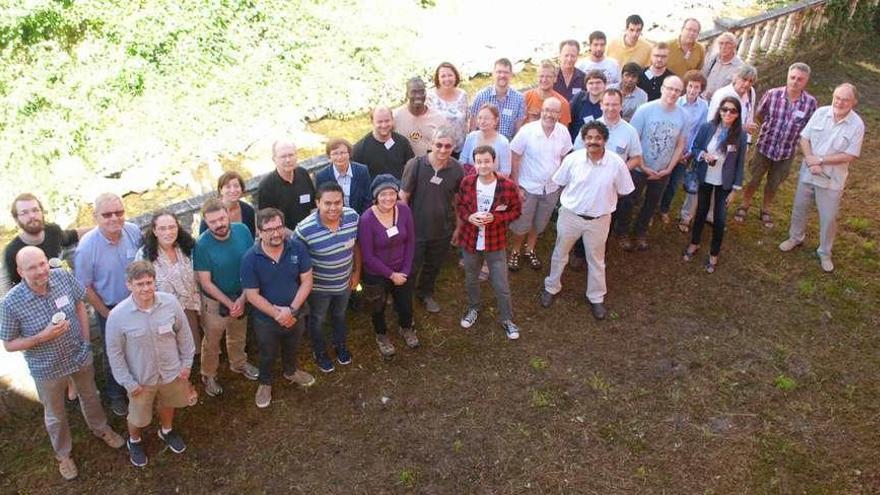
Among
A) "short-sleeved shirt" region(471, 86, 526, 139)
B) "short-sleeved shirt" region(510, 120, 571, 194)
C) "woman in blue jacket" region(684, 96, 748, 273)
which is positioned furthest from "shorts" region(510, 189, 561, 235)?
"woman in blue jacket" region(684, 96, 748, 273)

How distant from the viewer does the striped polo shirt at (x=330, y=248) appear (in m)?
5.21

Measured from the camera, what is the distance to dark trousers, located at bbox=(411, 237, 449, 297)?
621 centimetres

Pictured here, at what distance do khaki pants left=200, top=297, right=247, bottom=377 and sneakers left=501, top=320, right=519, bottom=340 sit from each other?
246 centimetres

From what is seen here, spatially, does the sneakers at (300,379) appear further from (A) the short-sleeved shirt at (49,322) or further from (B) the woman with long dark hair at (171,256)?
(A) the short-sleeved shirt at (49,322)

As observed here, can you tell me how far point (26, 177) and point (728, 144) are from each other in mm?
8482

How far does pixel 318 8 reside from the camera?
12852mm

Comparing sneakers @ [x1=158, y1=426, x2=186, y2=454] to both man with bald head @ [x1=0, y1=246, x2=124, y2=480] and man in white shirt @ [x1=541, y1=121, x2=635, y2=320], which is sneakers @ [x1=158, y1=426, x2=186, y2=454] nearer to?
man with bald head @ [x1=0, y1=246, x2=124, y2=480]

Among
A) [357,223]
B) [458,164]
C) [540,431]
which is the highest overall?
[458,164]

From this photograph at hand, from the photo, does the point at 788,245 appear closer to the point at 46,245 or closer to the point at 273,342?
the point at 273,342

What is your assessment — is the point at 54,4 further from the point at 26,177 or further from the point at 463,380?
the point at 463,380

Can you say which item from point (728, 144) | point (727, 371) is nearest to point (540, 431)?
point (727, 371)

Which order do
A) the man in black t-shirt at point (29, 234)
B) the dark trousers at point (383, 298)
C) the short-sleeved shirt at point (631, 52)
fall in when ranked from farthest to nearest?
the short-sleeved shirt at point (631, 52), the dark trousers at point (383, 298), the man in black t-shirt at point (29, 234)

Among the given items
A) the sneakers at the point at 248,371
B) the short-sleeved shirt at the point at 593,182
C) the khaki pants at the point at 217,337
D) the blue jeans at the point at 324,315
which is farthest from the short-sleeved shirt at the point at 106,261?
the short-sleeved shirt at the point at 593,182

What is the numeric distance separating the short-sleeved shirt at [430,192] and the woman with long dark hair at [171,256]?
1.98m
